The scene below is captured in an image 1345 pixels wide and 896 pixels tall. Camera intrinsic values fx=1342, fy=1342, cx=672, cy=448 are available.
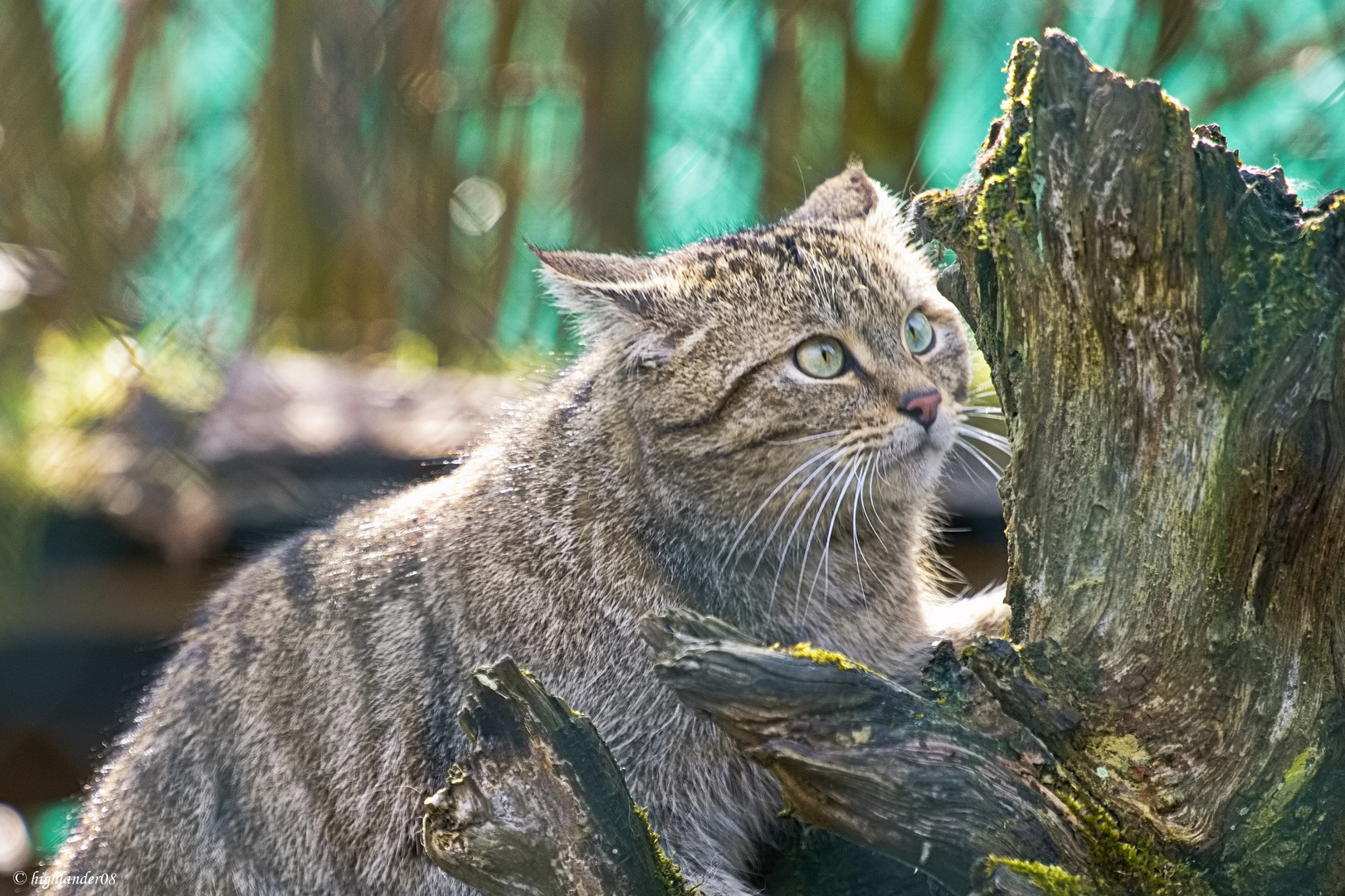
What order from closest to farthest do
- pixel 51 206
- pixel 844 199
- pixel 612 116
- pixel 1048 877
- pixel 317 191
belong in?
1. pixel 1048 877
2. pixel 844 199
3. pixel 51 206
4. pixel 612 116
5. pixel 317 191

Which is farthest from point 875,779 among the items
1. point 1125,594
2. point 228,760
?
point 228,760

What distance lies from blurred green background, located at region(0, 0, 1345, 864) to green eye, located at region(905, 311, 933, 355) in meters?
1.93

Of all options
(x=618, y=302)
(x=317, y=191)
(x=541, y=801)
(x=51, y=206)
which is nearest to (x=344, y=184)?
(x=317, y=191)

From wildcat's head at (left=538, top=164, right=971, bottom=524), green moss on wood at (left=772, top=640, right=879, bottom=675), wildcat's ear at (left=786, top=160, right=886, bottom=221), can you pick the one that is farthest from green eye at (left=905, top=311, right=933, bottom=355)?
green moss on wood at (left=772, top=640, right=879, bottom=675)

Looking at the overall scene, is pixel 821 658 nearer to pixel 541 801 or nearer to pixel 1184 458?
pixel 541 801

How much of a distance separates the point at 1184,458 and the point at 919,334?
4.23ft

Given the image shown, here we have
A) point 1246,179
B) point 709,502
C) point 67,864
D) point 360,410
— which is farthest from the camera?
point 360,410

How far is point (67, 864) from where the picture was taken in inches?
139

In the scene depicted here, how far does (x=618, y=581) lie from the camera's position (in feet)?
10.4

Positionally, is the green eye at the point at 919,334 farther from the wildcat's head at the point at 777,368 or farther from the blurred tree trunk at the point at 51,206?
the blurred tree trunk at the point at 51,206

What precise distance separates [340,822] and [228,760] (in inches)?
13.7

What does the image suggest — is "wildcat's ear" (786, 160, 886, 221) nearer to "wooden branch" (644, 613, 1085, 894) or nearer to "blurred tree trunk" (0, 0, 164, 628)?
"wooden branch" (644, 613, 1085, 894)

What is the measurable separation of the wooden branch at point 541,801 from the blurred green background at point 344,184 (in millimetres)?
3176

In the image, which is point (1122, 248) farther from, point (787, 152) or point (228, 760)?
point (787, 152)
